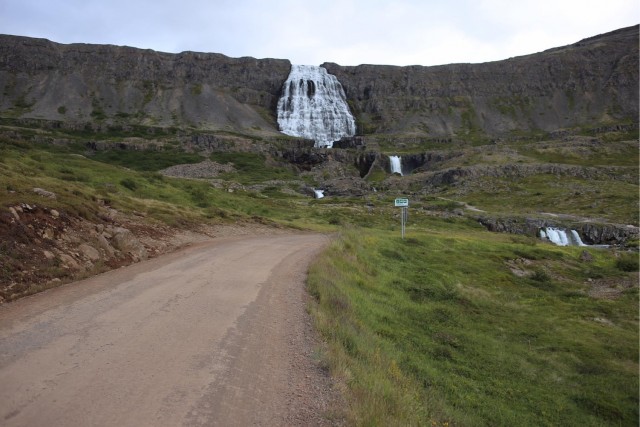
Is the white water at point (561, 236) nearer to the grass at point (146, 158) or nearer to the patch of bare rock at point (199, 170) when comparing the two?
the patch of bare rock at point (199, 170)

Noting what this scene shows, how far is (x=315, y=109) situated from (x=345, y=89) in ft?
81.5

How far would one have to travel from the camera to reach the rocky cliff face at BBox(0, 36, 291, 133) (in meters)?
149

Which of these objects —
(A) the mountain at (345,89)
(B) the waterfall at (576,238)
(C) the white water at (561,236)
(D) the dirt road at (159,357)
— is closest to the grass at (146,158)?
(A) the mountain at (345,89)

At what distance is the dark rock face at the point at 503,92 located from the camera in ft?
530

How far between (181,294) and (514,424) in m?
9.67

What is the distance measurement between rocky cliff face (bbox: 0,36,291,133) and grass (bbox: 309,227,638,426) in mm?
140042

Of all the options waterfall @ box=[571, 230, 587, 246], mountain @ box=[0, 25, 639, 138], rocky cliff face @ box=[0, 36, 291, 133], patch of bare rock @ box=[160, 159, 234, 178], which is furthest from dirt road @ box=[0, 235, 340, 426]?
rocky cliff face @ box=[0, 36, 291, 133]

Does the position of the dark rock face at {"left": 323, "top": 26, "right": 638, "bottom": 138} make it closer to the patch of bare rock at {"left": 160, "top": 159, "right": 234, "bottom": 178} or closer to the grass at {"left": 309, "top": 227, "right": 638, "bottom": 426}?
the patch of bare rock at {"left": 160, "top": 159, "right": 234, "bottom": 178}

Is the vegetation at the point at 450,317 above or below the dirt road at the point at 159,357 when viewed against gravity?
below

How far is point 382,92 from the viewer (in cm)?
18600

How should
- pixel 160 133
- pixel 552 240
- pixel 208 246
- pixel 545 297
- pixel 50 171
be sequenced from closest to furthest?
1. pixel 208 246
2. pixel 545 297
3. pixel 50 171
4. pixel 552 240
5. pixel 160 133

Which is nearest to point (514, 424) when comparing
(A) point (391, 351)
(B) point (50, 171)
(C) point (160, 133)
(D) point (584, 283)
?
(A) point (391, 351)

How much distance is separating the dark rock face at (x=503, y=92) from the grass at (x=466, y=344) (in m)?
146

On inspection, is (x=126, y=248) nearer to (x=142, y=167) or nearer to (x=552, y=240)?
(x=552, y=240)
